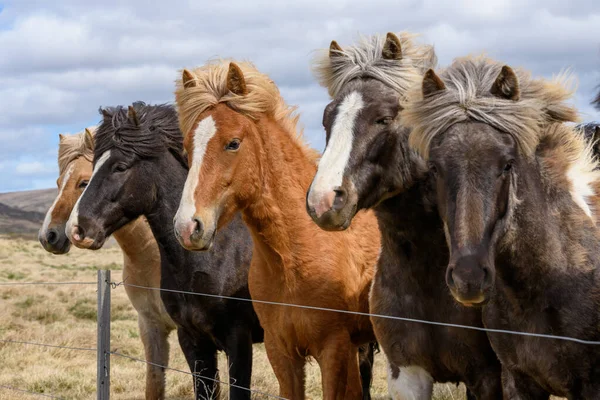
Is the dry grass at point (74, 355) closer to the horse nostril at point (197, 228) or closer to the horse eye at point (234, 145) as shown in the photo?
the horse nostril at point (197, 228)

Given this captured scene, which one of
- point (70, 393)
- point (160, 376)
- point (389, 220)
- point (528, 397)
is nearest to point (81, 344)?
point (70, 393)

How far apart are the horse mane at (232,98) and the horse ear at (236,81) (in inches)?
1.4

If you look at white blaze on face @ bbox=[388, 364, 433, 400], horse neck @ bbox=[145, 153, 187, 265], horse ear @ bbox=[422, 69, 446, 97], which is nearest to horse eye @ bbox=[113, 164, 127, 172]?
horse neck @ bbox=[145, 153, 187, 265]

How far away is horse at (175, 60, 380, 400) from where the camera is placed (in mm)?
4984

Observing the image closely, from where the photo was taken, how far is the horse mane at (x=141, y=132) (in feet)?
21.1

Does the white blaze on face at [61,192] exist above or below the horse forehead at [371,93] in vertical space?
below

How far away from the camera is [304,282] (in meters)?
5.12

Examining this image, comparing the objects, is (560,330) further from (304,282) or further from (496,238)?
(304,282)

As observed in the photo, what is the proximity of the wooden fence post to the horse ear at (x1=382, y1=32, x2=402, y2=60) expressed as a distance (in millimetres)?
2460

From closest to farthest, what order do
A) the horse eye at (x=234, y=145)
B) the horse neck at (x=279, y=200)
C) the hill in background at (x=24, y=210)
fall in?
1. the horse eye at (x=234, y=145)
2. the horse neck at (x=279, y=200)
3. the hill in background at (x=24, y=210)

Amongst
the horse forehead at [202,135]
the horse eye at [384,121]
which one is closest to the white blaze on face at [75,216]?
the horse forehead at [202,135]

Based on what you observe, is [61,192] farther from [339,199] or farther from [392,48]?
[339,199]

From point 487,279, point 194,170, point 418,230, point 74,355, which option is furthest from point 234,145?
point 74,355

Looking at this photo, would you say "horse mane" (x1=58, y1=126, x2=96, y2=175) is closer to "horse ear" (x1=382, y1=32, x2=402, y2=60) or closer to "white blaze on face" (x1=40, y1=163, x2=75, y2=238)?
"white blaze on face" (x1=40, y1=163, x2=75, y2=238)
